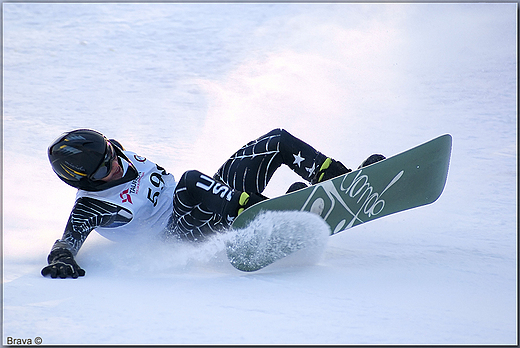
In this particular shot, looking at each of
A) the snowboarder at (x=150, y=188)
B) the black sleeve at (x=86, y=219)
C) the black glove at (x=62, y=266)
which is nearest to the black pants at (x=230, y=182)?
the snowboarder at (x=150, y=188)

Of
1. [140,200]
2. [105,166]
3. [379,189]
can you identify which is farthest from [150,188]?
[379,189]

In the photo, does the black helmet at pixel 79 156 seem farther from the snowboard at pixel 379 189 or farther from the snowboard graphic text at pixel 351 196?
the snowboard graphic text at pixel 351 196

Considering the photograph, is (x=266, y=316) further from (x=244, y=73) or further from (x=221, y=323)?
(x=244, y=73)

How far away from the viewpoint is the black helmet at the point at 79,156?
2.20 m

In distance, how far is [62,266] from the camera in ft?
6.72

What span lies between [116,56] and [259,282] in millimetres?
4722

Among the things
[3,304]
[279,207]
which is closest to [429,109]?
[279,207]

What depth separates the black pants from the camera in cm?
225

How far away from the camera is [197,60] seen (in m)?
6.04

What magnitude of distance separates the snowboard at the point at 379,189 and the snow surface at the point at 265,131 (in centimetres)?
24

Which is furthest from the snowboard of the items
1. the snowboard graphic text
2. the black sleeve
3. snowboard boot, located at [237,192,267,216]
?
the black sleeve

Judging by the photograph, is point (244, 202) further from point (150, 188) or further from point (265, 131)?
point (265, 131)

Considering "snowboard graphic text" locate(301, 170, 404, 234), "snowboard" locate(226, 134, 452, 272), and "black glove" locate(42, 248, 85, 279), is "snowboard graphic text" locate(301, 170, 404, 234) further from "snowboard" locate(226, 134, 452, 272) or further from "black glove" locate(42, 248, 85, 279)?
"black glove" locate(42, 248, 85, 279)

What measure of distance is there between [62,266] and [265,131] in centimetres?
287
